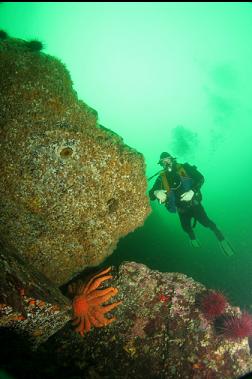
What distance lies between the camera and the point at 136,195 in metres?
6.12

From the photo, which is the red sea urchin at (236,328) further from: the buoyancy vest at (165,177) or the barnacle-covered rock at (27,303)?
the buoyancy vest at (165,177)

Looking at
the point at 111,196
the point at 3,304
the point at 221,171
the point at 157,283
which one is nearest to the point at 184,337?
the point at 157,283

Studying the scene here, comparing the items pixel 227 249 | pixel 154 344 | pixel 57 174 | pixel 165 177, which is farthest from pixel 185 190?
pixel 57 174

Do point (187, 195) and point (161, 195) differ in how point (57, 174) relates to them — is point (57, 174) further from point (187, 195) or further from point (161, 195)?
point (187, 195)

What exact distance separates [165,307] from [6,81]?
5.47 meters

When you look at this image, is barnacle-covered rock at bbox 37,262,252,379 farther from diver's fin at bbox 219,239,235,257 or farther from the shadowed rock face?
diver's fin at bbox 219,239,235,257

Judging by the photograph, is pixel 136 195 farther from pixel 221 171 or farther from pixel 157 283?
pixel 221 171

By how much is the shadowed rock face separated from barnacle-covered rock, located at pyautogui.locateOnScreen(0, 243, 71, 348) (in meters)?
0.95

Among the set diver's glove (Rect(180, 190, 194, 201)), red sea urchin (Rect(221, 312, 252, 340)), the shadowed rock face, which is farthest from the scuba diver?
red sea urchin (Rect(221, 312, 252, 340))

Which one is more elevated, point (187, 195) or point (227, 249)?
point (187, 195)

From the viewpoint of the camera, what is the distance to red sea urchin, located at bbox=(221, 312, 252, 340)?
563 cm

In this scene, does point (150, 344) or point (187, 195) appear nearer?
point (150, 344)

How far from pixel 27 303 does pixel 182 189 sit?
791cm

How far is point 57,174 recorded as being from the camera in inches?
213
